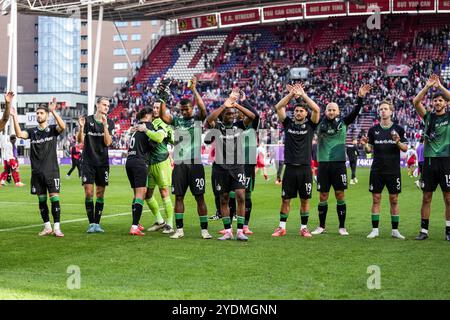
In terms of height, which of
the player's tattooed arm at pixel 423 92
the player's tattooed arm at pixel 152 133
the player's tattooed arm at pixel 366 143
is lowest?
the player's tattooed arm at pixel 366 143

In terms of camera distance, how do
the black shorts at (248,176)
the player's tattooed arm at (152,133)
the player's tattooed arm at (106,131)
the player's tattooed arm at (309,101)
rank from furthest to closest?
the black shorts at (248,176), the player's tattooed arm at (106,131), the player's tattooed arm at (152,133), the player's tattooed arm at (309,101)

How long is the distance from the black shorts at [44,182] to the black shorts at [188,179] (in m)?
2.12

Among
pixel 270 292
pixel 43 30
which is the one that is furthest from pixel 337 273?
pixel 43 30

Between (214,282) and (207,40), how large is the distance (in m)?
54.4

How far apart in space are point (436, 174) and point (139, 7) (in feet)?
141

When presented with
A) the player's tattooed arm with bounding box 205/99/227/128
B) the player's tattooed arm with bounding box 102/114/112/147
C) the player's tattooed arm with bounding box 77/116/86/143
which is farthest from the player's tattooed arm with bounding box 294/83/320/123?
the player's tattooed arm with bounding box 77/116/86/143

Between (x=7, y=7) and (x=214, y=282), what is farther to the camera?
(x=7, y=7)

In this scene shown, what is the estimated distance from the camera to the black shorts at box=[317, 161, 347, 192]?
479 inches

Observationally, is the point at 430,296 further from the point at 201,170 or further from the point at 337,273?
the point at 201,170

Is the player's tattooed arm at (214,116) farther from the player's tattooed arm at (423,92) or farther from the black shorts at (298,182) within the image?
the player's tattooed arm at (423,92)

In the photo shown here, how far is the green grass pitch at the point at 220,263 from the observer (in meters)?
7.11

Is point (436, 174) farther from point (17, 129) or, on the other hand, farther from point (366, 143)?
point (17, 129)

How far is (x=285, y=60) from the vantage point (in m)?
55.6

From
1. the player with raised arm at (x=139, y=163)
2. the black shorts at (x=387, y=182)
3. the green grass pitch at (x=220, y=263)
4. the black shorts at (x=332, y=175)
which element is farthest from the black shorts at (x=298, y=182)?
the player with raised arm at (x=139, y=163)
